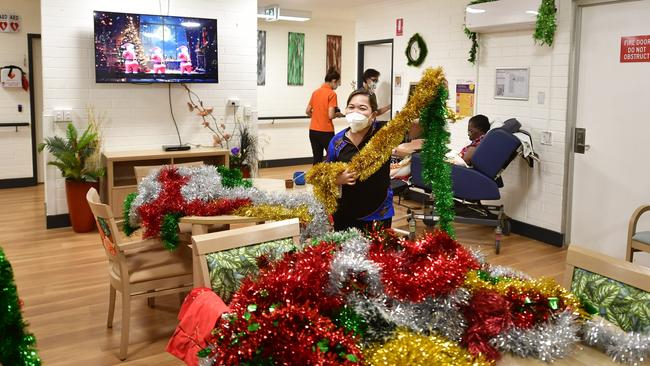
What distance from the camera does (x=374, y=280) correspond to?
1661 mm

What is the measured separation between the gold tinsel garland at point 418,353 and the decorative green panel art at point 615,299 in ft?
1.73

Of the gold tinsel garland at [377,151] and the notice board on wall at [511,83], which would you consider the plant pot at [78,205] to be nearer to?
the gold tinsel garland at [377,151]

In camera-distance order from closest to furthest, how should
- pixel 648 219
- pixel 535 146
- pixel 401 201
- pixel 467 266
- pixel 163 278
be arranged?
pixel 467 266 → pixel 163 278 → pixel 648 219 → pixel 535 146 → pixel 401 201

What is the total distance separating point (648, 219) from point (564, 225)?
0.89m

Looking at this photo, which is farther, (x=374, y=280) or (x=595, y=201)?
(x=595, y=201)

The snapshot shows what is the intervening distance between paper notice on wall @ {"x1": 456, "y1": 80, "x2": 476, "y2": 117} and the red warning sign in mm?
1872

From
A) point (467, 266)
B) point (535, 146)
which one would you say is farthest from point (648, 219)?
point (467, 266)

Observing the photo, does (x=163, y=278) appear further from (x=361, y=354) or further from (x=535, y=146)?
(x=535, y=146)

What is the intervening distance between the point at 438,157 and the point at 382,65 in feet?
22.2

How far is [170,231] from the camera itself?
11.1 ft

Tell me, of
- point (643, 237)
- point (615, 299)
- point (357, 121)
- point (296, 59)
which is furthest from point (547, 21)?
point (296, 59)

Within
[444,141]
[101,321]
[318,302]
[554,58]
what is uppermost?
[554,58]

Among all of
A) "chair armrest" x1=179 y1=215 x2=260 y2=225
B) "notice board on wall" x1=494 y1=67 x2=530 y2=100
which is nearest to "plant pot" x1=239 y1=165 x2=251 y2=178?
"notice board on wall" x1=494 y1=67 x2=530 y2=100

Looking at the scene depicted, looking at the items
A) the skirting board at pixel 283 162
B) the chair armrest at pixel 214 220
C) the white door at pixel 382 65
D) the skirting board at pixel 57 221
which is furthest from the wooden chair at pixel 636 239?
the skirting board at pixel 283 162
